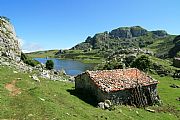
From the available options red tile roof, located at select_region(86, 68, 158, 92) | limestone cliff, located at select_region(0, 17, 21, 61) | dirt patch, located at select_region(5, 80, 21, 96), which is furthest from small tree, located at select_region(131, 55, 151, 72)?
dirt patch, located at select_region(5, 80, 21, 96)

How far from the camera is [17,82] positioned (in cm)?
3781

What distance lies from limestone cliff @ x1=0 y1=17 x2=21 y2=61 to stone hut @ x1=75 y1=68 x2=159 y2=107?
21961 mm

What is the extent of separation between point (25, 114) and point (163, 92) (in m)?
40.8

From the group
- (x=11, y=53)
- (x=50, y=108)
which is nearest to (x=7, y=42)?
(x=11, y=53)

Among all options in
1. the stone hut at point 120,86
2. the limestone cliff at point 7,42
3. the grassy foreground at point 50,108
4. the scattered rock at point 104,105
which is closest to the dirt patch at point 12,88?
the grassy foreground at point 50,108

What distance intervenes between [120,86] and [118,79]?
222 cm

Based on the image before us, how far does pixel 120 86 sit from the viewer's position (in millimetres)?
40219

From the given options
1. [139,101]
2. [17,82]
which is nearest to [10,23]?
[17,82]

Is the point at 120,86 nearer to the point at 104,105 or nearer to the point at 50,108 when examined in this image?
the point at 104,105

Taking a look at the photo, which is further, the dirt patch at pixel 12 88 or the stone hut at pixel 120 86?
the stone hut at pixel 120 86

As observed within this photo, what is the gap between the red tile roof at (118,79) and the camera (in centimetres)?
3947

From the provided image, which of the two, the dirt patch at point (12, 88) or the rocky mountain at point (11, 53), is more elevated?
the rocky mountain at point (11, 53)

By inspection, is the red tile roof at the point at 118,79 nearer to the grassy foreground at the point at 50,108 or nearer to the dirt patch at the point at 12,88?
the grassy foreground at the point at 50,108

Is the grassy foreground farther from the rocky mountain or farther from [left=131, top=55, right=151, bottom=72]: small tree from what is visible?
[left=131, top=55, right=151, bottom=72]: small tree
